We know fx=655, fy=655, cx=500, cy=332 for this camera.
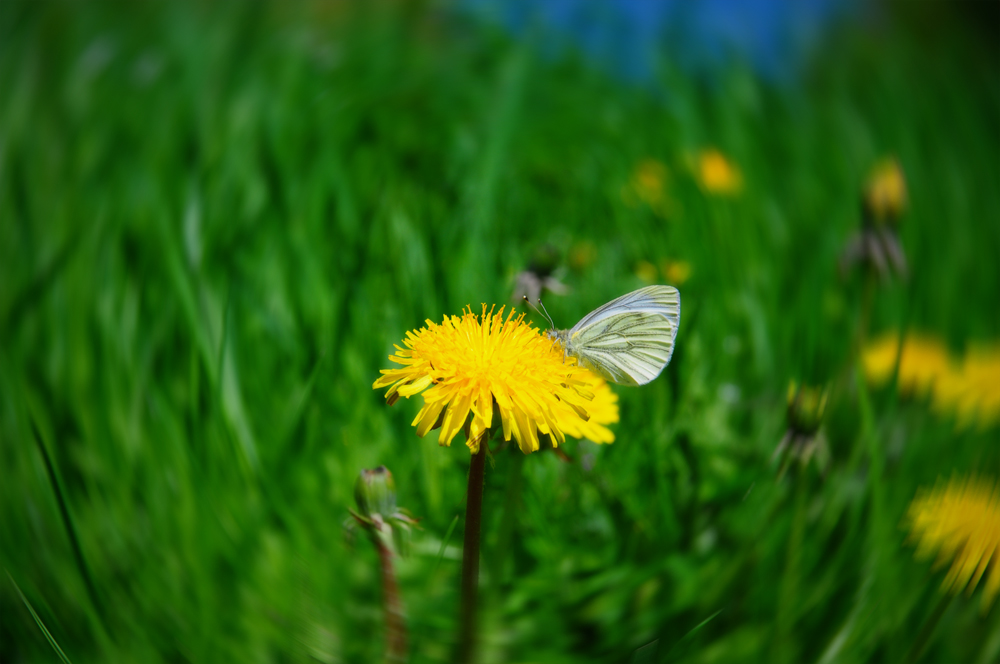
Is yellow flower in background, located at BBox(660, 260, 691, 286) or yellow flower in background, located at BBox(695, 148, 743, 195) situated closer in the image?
yellow flower in background, located at BBox(660, 260, 691, 286)

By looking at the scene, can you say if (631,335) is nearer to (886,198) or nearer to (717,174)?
(886,198)

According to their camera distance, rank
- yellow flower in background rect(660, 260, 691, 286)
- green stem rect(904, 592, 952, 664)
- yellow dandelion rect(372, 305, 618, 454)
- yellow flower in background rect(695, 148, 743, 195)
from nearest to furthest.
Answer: yellow dandelion rect(372, 305, 618, 454)
green stem rect(904, 592, 952, 664)
yellow flower in background rect(660, 260, 691, 286)
yellow flower in background rect(695, 148, 743, 195)

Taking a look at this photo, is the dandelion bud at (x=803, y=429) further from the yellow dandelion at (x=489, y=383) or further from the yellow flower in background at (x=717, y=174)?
the yellow flower in background at (x=717, y=174)

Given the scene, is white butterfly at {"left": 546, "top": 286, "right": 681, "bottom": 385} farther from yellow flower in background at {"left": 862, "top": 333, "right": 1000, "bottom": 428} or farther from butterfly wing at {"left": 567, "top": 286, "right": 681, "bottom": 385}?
yellow flower in background at {"left": 862, "top": 333, "right": 1000, "bottom": 428}

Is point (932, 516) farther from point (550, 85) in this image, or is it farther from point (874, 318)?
point (550, 85)

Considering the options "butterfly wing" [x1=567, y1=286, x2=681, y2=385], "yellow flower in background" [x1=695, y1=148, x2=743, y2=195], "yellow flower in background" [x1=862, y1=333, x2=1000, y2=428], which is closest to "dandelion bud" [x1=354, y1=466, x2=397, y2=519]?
"butterfly wing" [x1=567, y1=286, x2=681, y2=385]

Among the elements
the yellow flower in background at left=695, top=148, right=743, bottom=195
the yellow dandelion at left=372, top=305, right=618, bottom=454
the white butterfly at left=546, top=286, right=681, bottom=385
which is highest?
the yellow flower in background at left=695, top=148, right=743, bottom=195

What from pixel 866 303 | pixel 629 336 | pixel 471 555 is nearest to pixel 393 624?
pixel 471 555
